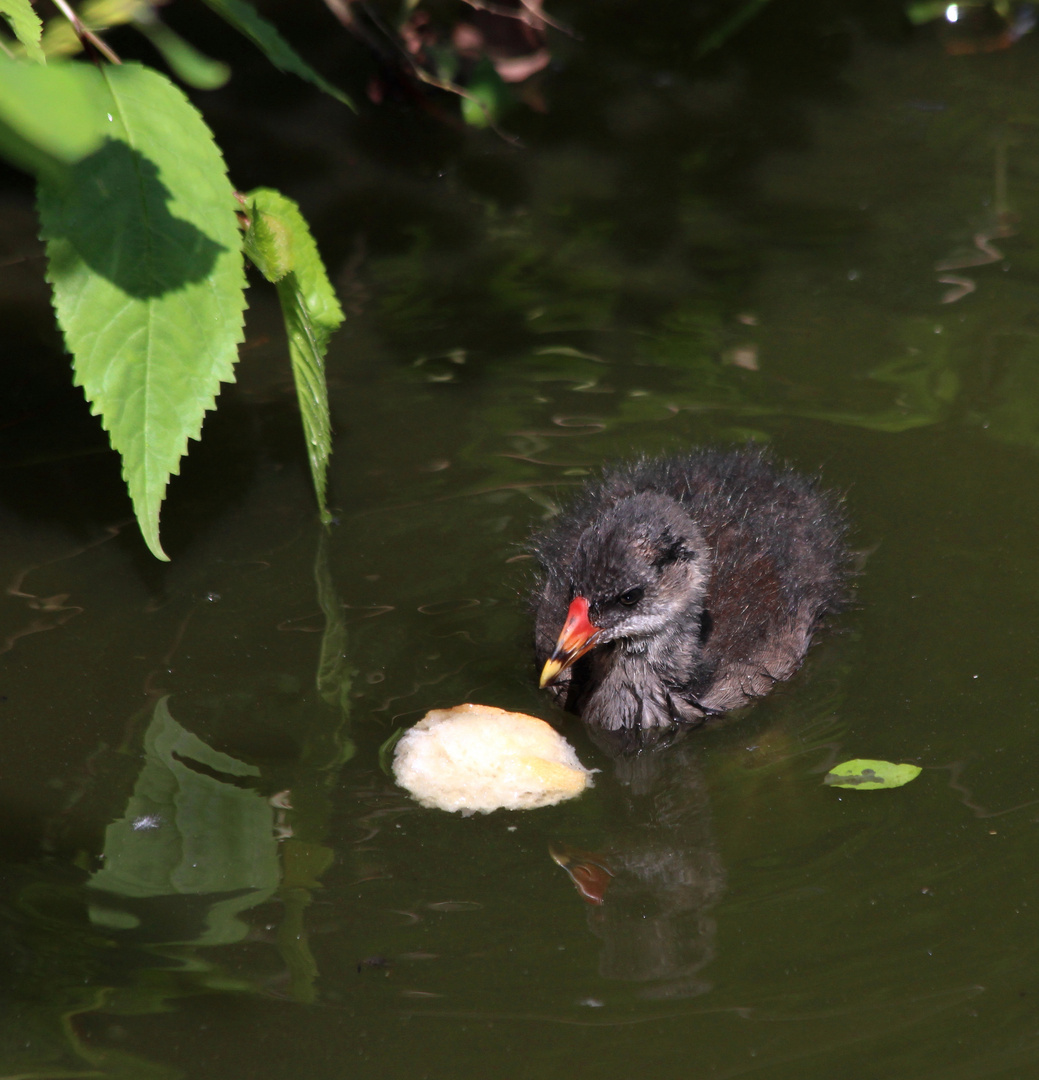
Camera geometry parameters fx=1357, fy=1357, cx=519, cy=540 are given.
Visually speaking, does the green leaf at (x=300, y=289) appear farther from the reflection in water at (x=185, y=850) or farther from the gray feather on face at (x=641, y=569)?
the reflection in water at (x=185, y=850)

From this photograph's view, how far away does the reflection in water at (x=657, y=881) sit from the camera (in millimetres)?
2789

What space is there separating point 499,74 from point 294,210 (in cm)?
339

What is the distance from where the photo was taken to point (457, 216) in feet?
19.1

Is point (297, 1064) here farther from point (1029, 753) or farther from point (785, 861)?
point (1029, 753)

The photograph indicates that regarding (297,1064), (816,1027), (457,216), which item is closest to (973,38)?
(457,216)

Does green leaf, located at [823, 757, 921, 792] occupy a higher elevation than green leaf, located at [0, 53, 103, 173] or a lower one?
lower

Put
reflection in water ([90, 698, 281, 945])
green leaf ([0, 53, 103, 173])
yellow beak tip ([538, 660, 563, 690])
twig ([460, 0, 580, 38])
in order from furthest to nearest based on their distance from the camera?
twig ([460, 0, 580, 38]) < yellow beak tip ([538, 660, 563, 690]) < reflection in water ([90, 698, 281, 945]) < green leaf ([0, 53, 103, 173])

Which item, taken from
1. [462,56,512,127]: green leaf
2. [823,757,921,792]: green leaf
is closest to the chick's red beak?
[823,757,921,792]: green leaf

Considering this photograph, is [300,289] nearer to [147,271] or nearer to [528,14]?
[147,271]

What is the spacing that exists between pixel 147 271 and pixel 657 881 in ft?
5.96

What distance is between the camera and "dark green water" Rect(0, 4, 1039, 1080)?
2668 mm

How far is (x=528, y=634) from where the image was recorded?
3.99 meters

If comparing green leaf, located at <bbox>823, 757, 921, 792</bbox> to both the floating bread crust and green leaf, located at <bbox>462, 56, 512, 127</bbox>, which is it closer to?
the floating bread crust

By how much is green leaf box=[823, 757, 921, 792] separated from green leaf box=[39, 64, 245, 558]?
1.73 m
